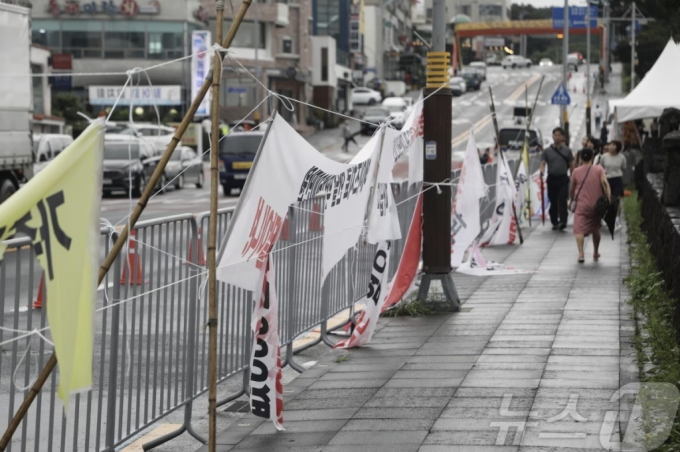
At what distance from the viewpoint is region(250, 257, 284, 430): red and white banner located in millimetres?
7012

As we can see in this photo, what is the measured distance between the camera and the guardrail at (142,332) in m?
5.46

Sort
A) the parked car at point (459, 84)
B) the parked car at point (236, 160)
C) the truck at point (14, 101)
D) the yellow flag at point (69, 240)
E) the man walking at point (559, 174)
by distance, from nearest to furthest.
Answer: the yellow flag at point (69, 240), the man walking at point (559, 174), the truck at point (14, 101), the parked car at point (236, 160), the parked car at point (459, 84)

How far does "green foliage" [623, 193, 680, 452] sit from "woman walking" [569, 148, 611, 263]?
1.09 m

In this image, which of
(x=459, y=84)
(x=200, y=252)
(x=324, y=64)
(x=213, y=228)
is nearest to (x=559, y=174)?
(x=200, y=252)

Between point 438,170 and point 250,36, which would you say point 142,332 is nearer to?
point 438,170

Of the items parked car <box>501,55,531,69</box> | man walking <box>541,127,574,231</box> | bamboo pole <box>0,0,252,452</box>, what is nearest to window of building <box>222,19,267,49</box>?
parked car <box>501,55,531,69</box>

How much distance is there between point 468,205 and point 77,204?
9668 millimetres

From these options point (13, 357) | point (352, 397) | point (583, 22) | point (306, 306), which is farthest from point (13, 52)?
point (583, 22)

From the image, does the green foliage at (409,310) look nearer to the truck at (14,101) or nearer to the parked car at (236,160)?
the truck at (14,101)

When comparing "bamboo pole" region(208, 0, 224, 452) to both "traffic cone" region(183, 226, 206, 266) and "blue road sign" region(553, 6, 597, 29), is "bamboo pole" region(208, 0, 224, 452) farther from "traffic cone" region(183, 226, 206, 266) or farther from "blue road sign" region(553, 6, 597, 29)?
"blue road sign" region(553, 6, 597, 29)

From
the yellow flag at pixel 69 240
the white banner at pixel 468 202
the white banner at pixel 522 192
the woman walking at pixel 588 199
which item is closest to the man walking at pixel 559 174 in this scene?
the white banner at pixel 522 192

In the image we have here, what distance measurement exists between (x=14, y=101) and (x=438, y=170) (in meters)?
12.4

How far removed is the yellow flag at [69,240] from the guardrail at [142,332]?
0.14 meters

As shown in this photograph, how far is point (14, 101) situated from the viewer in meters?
21.8
